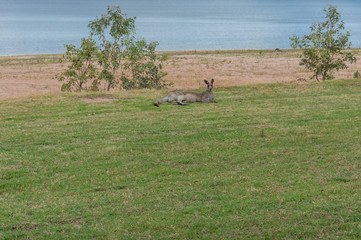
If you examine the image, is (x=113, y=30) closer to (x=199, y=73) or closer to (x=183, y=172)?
(x=199, y=73)

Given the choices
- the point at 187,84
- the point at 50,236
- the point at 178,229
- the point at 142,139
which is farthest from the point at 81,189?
the point at 187,84

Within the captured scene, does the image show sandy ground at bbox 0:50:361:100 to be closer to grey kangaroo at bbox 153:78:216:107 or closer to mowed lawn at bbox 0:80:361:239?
grey kangaroo at bbox 153:78:216:107

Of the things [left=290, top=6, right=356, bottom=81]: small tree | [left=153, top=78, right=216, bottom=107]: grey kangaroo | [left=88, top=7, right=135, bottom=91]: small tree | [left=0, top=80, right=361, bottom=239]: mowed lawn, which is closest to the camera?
[left=0, top=80, right=361, bottom=239]: mowed lawn

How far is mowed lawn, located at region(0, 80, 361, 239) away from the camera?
256 inches

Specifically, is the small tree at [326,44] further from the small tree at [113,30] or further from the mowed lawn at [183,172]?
the mowed lawn at [183,172]

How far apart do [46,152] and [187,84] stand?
22.5 m

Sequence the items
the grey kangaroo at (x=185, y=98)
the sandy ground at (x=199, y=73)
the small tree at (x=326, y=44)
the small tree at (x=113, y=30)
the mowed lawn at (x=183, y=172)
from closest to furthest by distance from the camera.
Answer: the mowed lawn at (x=183, y=172), the grey kangaroo at (x=185, y=98), the small tree at (x=113, y=30), the small tree at (x=326, y=44), the sandy ground at (x=199, y=73)

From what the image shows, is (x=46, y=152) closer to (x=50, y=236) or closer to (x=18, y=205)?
(x=18, y=205)

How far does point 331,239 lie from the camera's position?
603 centimetres

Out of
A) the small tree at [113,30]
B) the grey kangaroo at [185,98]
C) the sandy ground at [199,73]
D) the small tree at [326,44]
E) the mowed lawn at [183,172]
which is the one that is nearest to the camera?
the mowed lawn at [183,172]

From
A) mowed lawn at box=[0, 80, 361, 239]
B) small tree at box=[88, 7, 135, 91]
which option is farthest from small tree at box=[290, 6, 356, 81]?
mowed lawn at box=[0, 80, 361, 239]

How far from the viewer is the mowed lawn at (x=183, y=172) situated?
256 inches

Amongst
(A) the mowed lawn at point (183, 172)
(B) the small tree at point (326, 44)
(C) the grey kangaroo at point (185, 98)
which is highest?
(B) the small tree at point (326, 44)

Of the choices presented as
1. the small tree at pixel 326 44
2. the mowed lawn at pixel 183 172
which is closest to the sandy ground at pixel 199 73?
the small tree at pixel 326 44
